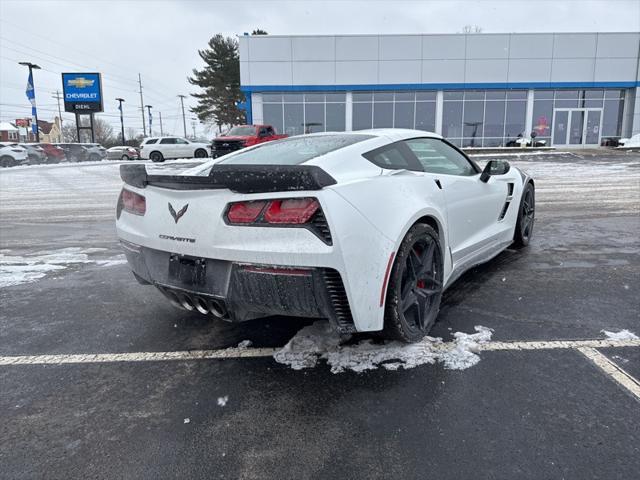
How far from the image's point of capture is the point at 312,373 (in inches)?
110

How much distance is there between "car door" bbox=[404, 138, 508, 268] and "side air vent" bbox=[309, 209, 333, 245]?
119cm

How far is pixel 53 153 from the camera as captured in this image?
34.7 m

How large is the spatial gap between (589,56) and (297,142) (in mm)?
33086

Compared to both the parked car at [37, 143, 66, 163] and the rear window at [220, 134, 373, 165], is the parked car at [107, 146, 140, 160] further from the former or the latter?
the rear window at [220, 134, 373, 165]

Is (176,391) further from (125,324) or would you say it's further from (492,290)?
(492,290)

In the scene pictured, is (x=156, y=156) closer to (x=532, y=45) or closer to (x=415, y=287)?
(x=532, y=45)

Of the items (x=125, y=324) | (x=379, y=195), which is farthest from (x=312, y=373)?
(x=125, y=324)

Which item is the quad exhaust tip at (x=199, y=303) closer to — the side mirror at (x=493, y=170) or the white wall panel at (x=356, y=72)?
the side mirror at (x=493, y=170)

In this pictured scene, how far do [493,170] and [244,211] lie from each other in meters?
2.71

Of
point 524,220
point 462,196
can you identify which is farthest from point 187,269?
point 524,220

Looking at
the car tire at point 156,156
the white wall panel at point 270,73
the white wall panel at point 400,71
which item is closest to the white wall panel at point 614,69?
the white wall panel at point 400,71

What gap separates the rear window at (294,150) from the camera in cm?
328

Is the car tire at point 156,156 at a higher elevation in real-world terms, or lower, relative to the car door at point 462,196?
lower

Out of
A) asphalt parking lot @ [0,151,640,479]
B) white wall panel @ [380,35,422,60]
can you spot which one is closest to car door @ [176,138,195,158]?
white wall panel @ [380,35,422,60]
